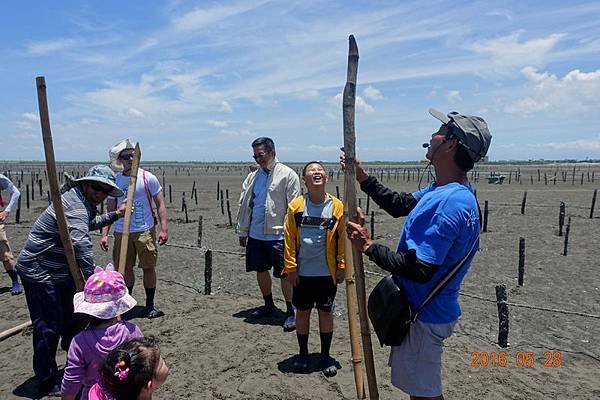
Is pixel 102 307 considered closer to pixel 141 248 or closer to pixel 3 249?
pixel 141 248

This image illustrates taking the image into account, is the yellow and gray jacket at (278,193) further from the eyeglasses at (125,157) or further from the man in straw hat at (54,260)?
the man in straw hat at (54,260)

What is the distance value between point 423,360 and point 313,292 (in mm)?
1827

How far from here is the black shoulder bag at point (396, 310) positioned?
238cm

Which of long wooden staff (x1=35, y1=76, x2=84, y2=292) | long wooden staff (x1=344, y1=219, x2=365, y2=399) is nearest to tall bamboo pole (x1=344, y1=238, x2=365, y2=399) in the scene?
long wooden staff (x1=344, y1=219, x2=365, y2=399)

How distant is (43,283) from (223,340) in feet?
6.95

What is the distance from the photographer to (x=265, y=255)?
5395 millimetres

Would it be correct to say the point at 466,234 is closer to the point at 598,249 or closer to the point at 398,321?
the point at 398,321

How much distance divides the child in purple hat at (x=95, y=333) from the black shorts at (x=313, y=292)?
1.74 metres

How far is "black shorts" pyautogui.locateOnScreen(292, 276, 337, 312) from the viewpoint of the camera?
4168mm

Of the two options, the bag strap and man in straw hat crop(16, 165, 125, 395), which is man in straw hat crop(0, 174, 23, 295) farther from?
the bag strap

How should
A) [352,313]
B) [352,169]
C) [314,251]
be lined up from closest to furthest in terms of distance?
[352,169] < [352,313] < [314,251]

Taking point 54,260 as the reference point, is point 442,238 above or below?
above

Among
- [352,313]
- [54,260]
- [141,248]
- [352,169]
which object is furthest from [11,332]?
[352,169]

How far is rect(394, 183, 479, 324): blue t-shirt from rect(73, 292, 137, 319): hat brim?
1663 millimetres
